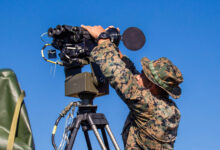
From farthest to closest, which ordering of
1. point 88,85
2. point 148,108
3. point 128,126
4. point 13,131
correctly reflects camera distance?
point 88,85 → point 128,126 → point 148,108 → point 13,131

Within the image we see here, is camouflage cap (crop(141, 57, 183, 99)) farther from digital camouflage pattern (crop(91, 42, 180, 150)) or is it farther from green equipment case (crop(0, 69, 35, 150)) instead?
green equipment case (crop(0, 69, 35, 150))

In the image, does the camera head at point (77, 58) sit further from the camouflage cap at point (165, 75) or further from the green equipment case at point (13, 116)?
the green equipment case at point (13, 116)

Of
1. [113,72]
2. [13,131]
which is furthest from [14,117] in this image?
[113,72]

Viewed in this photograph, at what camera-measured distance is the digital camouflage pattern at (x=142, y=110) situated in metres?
3.10

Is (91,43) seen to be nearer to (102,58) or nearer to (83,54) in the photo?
(83,54)

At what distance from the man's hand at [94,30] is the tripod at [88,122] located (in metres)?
0.71

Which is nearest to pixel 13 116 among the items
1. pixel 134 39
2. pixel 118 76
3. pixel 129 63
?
pixel 118 76

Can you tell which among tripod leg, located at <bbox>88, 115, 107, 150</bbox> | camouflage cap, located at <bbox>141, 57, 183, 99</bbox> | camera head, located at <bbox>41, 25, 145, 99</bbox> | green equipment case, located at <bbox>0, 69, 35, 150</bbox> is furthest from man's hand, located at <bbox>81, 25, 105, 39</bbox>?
green equipment case, located at <bbox>0, 69, 35, 150</bbox>

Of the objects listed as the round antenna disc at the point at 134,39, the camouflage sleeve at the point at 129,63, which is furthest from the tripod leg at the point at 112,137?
the round antenna disc at the point at 134,39

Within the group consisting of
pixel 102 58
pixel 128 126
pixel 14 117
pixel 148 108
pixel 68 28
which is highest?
pixel 68 28

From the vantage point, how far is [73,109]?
3.89m

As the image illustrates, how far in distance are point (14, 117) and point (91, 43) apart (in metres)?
2.03

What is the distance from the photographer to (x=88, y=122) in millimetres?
3609

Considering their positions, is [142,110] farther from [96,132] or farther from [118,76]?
[96,132]
